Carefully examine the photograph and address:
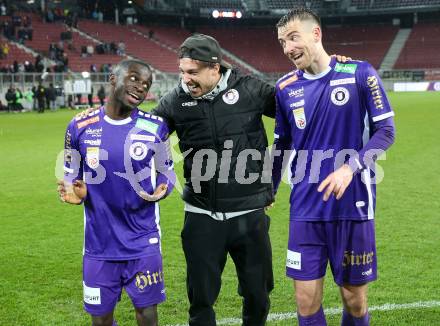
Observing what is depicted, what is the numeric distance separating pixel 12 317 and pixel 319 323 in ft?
8.52

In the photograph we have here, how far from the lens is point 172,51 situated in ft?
167

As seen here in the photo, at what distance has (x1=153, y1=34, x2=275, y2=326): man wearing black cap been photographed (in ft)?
12.7

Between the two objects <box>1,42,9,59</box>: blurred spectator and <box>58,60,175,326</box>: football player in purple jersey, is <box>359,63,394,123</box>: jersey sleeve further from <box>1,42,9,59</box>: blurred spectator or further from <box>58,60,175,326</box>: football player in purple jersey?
<box>1,42,9,59</box>: blurred spectator

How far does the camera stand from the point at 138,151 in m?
3.69

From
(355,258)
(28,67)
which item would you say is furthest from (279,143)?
(28,67)

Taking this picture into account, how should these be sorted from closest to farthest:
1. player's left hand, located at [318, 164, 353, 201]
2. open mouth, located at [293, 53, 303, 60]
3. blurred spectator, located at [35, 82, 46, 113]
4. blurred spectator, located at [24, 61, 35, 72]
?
player's left hand, located at [318, 164, 353, 201], open mouth, located at [293, 53, 303, 60], blurred spectator, located at [35, 82, 46, 113], blurred spectator, located at [24, 61, 35, 72]

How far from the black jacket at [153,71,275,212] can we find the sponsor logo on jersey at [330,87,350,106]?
452 millimetres

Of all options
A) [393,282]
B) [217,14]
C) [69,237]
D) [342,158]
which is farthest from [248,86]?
[217,14]

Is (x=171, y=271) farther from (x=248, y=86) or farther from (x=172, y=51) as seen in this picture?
(x=172, y=51)

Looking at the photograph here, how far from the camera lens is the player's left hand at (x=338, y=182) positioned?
338 cm

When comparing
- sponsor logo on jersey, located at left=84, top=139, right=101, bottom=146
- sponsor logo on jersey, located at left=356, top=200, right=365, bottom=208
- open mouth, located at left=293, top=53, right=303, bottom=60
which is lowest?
sponsor logo on jersey, located at left=356, top=200, right=365, bottom=208

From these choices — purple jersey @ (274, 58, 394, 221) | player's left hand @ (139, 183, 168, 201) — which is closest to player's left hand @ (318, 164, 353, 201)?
purple jersey @ (274, 58, 394, 221)

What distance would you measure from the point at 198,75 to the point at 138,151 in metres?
0.59

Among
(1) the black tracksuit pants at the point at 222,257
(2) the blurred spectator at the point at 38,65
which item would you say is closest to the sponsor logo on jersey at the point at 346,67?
(1) the black tracksuit pants at the point at 222,257
